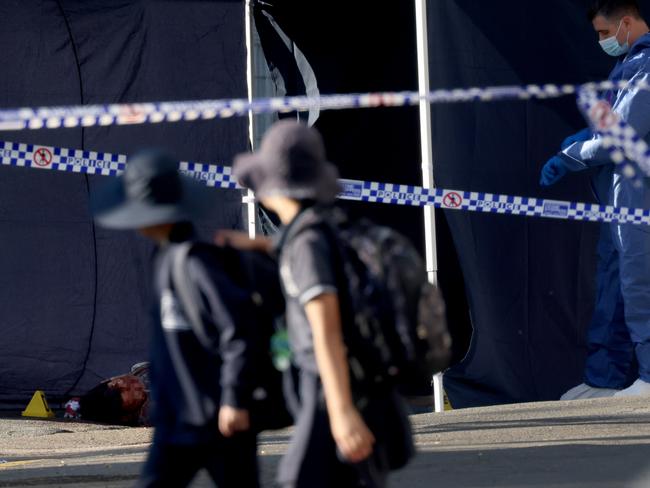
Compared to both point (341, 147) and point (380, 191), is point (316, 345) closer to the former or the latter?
point (380, 191)

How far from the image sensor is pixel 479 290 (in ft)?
31.2

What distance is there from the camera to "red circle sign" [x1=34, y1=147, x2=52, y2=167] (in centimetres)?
968

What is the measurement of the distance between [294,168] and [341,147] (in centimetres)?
607

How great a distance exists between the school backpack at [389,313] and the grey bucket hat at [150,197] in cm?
73

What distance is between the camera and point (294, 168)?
3.94 m

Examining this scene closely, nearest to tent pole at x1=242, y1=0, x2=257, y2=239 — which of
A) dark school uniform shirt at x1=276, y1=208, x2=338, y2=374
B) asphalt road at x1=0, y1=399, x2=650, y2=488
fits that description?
asphalt road at x1=0, y1=399, x2=650, y2=488

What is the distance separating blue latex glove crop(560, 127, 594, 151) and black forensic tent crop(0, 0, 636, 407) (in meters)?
0.51

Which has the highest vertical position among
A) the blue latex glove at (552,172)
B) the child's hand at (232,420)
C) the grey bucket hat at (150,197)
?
the grey bucket hat at (150,197)

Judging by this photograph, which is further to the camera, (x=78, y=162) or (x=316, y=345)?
(x=78, y=162)

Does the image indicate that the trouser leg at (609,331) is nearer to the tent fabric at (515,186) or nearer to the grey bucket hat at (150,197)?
the tent fabric at (515,186)

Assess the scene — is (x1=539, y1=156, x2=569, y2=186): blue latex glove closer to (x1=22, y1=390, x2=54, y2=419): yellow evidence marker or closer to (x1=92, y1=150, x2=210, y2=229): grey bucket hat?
(x1=22, y1=390, x2=54, y2=419): yellow evidence marker

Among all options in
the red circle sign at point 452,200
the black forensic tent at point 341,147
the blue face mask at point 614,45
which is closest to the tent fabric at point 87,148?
the black forensic tent at point 341,147

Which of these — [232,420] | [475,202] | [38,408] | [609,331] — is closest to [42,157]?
[38,408]

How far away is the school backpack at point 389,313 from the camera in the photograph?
366 cm
